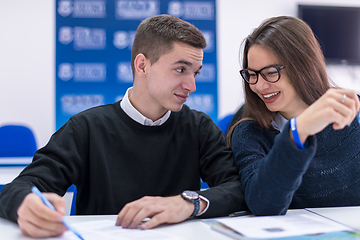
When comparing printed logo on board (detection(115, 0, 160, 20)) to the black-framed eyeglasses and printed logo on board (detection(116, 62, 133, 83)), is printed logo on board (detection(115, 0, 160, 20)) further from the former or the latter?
the black-framed eyeglasses

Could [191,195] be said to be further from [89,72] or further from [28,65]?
[28,65]

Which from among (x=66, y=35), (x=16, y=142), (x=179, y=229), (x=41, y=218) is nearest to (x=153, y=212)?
(x=179, y=229)

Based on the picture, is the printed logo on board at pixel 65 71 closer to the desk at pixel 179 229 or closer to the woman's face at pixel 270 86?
the woman's face at pixel 270 86

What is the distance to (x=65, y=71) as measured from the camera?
3.93 metres

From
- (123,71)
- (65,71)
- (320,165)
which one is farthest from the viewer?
(123,71)

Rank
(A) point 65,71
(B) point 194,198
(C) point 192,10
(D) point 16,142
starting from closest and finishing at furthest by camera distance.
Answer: (B) point 194,198
(D) point 16,142
(A) point 65,71
(C) point 192,10

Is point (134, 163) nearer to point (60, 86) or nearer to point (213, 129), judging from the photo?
Result: point (213, 129)

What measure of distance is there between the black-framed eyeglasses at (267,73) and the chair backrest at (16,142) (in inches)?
104

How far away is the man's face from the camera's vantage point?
1345 millimetres

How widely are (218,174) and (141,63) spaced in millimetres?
583

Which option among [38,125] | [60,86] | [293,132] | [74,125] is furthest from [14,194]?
[38,125]

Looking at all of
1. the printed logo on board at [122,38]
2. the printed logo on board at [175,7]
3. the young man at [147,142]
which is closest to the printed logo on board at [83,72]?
the printed logo on board at [122,38]

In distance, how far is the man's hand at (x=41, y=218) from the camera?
0.80 meters

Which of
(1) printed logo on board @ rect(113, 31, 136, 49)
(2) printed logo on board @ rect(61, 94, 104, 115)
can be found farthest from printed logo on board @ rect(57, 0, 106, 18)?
(2) printed logo on board @ rect(61, 94, 104, 115)
